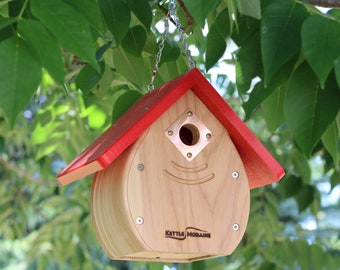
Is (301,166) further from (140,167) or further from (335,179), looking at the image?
(140,167)

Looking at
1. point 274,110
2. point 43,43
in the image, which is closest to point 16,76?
point 43,43

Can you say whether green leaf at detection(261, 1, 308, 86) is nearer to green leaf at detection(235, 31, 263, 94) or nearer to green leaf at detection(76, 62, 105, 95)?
green leaf at detection(235, 31, 263, 94)

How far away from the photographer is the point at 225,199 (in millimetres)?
1857

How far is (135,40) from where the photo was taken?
2018 millimetres

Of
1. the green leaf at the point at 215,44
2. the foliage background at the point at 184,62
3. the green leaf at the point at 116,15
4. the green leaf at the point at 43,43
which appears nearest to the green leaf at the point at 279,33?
the foliage background at the point at 184,62

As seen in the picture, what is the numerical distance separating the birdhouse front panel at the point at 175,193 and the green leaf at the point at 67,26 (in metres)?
0.38

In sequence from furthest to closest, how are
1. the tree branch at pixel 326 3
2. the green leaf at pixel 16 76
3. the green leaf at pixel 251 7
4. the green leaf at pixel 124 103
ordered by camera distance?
1. the tree branch at pixel 326 3
2. the green leaf at pixel 124 103
3. the green leaf at pixel 251 7
4. the green leaf at pixel 16 76

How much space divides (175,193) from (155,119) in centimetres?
16

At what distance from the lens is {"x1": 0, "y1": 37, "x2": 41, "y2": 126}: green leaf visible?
134 centimetres

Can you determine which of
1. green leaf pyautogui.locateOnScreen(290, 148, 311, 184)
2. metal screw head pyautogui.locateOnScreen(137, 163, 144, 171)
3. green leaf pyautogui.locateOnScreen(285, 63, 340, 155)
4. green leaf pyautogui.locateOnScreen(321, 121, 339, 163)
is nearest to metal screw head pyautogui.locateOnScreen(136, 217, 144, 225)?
metal screw head pyautogui.locateOnScreen(137, 163, 144, 171)

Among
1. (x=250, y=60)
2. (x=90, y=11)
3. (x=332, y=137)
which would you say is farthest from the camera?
(x=332, y=137)

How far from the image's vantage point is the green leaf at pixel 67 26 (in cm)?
144

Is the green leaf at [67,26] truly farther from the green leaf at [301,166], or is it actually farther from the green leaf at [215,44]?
the green leaf at [301,166]

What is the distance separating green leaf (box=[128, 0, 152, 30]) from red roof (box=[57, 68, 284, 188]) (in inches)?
5.8
